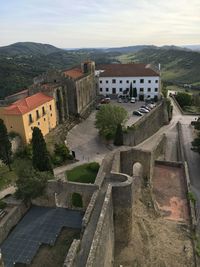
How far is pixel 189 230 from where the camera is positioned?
76.3 ft

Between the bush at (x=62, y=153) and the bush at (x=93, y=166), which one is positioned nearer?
the bush at (x=93, y=166)

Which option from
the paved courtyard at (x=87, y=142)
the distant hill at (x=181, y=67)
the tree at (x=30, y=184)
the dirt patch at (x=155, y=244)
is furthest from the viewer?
the distant hill at (x=181, y=67)

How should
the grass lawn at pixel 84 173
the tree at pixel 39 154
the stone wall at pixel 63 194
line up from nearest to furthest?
the stone wall at pixel 63 194
the tree at pixel 39 154
the grass lawn at pixel 84 173

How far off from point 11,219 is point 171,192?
16700 mm

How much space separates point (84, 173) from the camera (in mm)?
28984

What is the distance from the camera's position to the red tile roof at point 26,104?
32.2m

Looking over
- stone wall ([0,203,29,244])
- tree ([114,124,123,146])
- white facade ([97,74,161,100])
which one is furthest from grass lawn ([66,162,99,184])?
white facade ([97,74,161,100])

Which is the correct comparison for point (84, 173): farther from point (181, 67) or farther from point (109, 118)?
point (181, 67)

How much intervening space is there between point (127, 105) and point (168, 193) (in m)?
30.1

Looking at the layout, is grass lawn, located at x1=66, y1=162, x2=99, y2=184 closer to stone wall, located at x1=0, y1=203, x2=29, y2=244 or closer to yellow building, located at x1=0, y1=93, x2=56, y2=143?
stone wall, located at x1=0, y1=203, x2=29, y2=244

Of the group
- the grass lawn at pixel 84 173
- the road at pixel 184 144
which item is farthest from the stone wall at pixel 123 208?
the road at pixel 184 144

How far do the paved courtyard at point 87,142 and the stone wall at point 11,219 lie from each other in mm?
11572

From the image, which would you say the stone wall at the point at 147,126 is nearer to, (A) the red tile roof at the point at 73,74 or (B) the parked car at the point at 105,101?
(B) the parked car at the point at 105,101

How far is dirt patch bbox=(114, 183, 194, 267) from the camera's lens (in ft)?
65.8
